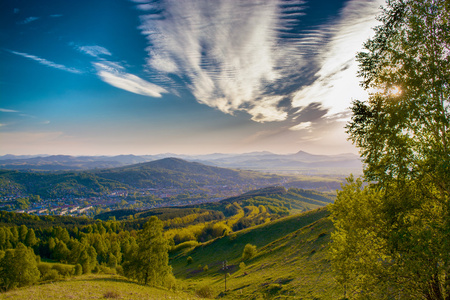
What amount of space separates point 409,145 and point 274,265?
5090 centimetres

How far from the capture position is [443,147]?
9.16m

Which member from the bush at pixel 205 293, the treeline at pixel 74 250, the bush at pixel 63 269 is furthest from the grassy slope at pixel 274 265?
the bush at pixel 63 269

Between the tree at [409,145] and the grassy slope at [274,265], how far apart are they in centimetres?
498

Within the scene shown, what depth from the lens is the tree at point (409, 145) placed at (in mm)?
8867

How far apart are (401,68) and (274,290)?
37462mm

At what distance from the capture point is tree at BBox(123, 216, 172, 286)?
35062mm

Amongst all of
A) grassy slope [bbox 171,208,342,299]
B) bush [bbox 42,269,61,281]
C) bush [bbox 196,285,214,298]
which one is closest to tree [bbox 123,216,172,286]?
bush [bbox 196,285,214,298]

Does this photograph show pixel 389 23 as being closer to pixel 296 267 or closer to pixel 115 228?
pixel 296 267

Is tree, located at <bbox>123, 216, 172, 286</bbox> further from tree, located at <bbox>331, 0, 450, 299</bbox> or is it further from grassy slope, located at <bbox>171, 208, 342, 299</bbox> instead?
tree, located at <bbox>331, 0, 450, 299</bbox>

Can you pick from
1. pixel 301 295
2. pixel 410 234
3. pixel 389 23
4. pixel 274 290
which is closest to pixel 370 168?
pixel 410 234

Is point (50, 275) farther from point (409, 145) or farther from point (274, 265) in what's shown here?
point (409, 145)

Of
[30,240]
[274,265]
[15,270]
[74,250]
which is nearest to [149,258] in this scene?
[274,265]

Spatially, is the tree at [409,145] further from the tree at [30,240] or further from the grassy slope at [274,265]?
the tree at [30,240]

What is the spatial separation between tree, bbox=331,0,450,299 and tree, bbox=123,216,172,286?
111 feet
